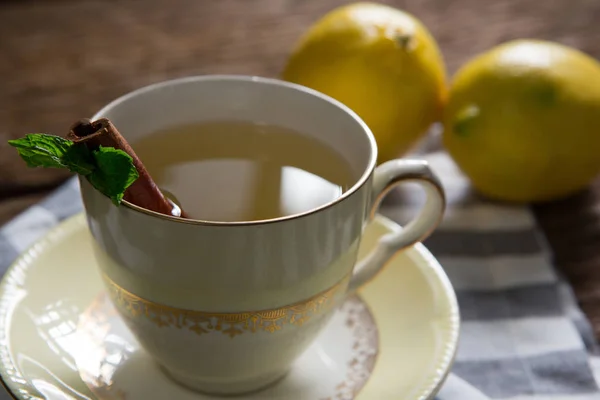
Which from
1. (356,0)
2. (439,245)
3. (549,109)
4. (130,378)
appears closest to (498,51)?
(549,109)

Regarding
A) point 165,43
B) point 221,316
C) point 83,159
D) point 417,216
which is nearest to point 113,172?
point 83,159

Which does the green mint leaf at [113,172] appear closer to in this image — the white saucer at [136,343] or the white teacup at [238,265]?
the white teacup at [238,265]

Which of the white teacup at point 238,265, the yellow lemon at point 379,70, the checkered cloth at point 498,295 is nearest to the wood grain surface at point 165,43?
the checkered cloth at point 498,295

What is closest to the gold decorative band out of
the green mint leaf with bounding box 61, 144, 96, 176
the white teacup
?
the white teacup

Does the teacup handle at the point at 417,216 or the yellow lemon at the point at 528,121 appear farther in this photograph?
the yellow lemon at the point at 528,121

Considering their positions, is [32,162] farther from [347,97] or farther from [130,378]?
[347,97]
